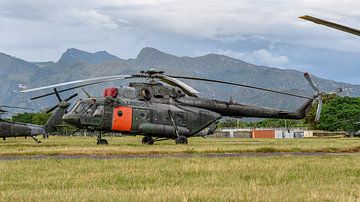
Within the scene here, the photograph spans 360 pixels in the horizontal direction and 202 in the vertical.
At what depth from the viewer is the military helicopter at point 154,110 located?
41219 millimetres

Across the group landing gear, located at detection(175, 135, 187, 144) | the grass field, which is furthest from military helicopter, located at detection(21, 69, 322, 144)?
the grass field

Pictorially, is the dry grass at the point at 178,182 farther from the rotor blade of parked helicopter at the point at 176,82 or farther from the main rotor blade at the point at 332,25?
the rotor blade of parked helicopter at the point at 176,82

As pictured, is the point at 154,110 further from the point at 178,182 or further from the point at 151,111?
the point at 178,182

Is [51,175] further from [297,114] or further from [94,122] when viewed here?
[297,114]

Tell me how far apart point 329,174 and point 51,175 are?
27.1ft

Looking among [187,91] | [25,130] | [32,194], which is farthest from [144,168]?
[25,130]

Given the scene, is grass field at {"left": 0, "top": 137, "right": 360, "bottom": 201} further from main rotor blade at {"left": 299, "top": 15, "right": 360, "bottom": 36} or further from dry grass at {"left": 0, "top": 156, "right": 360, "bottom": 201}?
main rotor blade at {"left": 299, "top": 15, "right": 360, "bottom": 36}

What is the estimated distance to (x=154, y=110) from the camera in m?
42.5

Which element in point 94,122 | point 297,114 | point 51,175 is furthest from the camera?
point 297,114

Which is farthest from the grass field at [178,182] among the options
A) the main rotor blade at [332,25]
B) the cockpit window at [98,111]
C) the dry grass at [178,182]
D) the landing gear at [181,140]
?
the landing gear at [181,140]

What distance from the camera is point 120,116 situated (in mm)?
41500

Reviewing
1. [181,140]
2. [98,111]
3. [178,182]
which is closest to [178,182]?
[178,182]

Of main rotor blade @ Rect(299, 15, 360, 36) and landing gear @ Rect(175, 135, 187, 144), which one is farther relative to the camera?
landing gear @ Rect(175, 135, 187, 144)

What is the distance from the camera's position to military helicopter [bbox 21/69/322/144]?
4122 cm
